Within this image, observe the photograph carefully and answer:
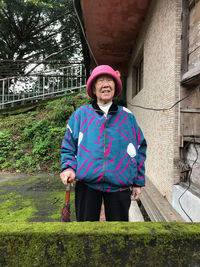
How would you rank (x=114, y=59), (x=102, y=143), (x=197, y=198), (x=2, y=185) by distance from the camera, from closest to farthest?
(x=102, y=143) < (x=197, y=198) < (x=2, y=185) < (x=114, y=59)

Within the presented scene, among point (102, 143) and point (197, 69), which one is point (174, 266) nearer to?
point (102, 143)

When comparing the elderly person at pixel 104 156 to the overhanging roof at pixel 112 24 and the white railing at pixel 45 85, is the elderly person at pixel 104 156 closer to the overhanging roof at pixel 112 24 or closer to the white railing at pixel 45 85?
the overhanging roof at pixel 112 24

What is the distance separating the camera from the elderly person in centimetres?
137

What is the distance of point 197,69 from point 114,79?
51.0 inches

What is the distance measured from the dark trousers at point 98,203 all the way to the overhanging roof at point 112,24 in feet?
12.5

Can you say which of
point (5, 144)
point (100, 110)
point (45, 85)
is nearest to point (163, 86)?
point (100, 110)

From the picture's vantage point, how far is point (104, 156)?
54.1 inches

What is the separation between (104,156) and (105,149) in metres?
0.05

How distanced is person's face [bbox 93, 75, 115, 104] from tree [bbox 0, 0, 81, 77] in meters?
12.3

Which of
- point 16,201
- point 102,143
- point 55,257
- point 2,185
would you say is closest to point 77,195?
point 102,143

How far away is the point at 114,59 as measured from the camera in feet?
23.7

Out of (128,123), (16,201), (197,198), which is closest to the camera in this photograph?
(128,123)

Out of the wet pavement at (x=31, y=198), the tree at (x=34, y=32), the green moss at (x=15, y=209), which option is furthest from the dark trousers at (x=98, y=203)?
the tree at (x=34, y=32)

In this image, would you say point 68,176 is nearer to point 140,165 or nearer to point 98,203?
point 98,203
